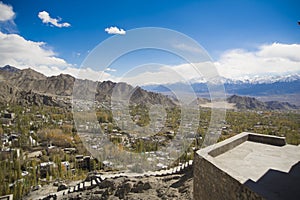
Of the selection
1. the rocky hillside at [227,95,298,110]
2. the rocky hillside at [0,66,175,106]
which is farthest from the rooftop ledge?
the rocky hillside at [227,95,298,110]

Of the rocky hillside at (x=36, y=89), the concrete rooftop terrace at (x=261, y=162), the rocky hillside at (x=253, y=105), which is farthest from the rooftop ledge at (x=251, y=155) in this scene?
the rocky hillside at (x=253, y=105)

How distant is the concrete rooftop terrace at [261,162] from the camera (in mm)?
2849

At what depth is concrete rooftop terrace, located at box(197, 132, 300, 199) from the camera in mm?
2849

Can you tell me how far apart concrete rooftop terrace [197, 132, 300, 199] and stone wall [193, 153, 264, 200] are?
0.21 feet

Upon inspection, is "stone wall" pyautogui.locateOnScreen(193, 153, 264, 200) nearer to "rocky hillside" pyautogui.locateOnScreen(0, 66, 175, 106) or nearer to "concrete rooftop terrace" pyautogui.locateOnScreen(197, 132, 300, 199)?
"concrete rooftop terrace" pyautogui.locateOnScreen(197, 132, 300, 199)

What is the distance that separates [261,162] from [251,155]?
19.3 inches

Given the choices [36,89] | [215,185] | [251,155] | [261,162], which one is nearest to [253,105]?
[36,89]

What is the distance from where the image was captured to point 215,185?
11.2ft

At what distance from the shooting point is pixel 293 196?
263cm

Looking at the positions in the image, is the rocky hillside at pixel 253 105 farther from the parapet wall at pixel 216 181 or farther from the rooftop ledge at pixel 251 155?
the parapet wall at pixel 216 181

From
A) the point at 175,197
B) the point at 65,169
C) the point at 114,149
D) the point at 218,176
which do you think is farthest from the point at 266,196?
the point at 114,149

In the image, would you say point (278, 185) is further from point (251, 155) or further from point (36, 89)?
point (36, 89)

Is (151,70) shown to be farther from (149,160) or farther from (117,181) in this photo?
(149,160)

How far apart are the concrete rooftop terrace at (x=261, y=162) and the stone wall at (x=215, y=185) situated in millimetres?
64
